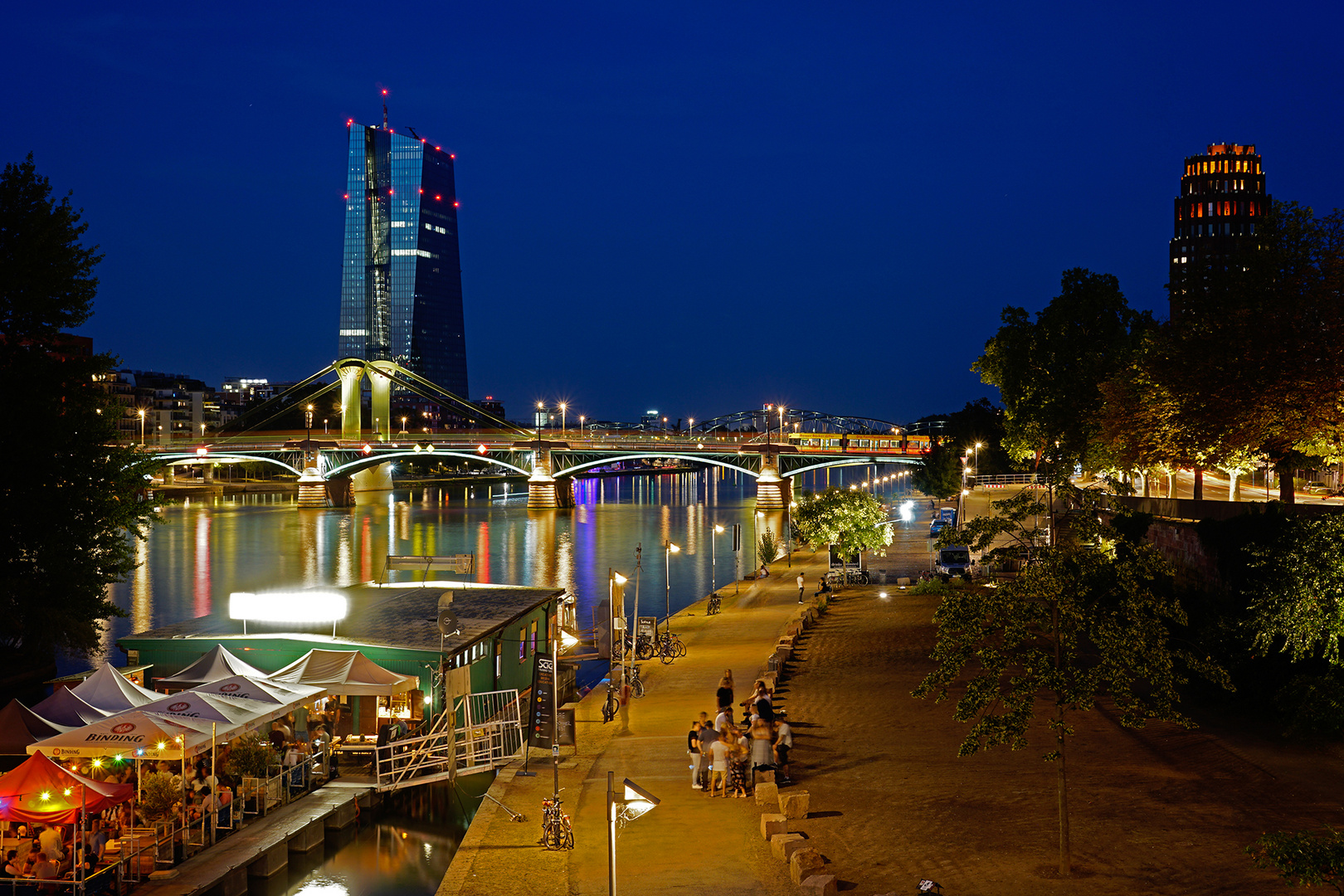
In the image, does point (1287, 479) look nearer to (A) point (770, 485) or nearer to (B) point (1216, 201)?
(A) point (770, 485)

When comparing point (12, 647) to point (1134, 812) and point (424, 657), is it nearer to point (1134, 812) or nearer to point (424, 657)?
point (424, 657)

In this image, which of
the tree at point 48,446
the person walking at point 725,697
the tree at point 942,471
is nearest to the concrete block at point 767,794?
the person walking at point 725,697

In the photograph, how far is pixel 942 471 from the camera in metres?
95.4

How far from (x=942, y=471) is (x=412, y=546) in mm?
47350

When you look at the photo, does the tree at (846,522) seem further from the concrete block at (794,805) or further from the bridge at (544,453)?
the bridge at (544,453)

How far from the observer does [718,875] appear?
11891mm

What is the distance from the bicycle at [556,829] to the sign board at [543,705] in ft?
10.2

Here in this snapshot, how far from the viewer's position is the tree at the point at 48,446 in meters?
26.4

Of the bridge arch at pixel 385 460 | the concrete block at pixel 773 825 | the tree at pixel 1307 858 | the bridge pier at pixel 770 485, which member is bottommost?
the concrete block at pixel 773 825

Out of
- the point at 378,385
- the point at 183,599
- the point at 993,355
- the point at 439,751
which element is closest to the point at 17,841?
the point at 439,751

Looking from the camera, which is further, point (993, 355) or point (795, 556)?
point (795, 556)

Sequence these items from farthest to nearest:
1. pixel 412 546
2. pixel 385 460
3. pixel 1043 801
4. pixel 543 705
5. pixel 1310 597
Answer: pixel 385 460 → pixel 412 546 → pixel 543 705 → pixel 1310 597 → pixel 1043 801

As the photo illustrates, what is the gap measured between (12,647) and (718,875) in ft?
83.0

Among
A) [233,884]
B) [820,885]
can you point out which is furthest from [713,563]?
[820,885]
